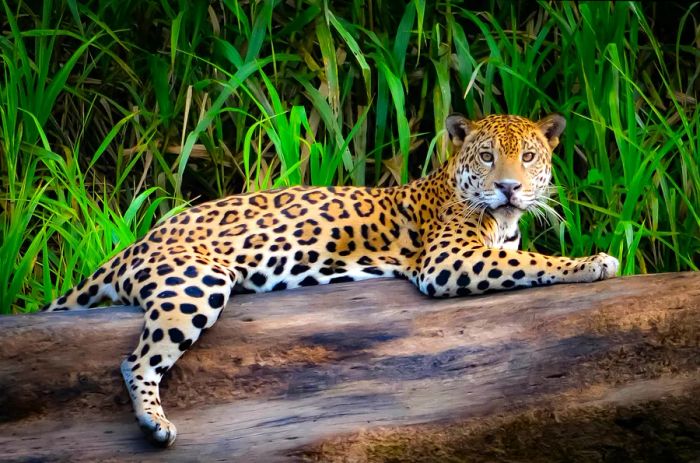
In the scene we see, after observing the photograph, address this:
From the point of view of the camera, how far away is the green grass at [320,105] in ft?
22.9

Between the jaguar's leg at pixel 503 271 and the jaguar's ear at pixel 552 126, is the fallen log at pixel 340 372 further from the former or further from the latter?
the jaguar's ear at pixel 552 126

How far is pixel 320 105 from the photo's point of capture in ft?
24.4

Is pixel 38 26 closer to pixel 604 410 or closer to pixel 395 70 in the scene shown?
pixel 395 70

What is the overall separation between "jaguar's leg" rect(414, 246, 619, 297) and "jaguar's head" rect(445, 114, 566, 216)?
0.32 meters

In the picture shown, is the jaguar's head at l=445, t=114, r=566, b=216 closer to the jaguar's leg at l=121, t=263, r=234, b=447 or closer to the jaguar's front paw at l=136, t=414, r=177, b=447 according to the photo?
the jaguar's leg at l=121, t=263, r=234, b=447

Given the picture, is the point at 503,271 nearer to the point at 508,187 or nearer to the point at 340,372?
the point at 508,187

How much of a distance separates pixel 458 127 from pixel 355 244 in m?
0.81

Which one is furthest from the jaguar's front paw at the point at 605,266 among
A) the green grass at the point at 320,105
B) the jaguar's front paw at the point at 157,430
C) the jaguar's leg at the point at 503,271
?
the jaguar's front paw at the point at 157,430

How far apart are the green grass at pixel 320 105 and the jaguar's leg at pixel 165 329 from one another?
1.40 meters

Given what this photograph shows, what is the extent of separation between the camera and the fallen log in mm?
5070

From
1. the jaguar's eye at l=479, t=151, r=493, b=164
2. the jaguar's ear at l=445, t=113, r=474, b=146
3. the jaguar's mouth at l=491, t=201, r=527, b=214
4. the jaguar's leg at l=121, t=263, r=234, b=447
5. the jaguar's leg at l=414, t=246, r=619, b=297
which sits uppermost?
the jaguar's ear at l=445, t=113, r=474, b=146

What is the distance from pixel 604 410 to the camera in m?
5.09

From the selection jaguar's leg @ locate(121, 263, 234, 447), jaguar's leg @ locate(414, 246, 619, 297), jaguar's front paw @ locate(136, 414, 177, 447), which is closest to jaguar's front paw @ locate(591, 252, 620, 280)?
jaguar's leg @ locate(414, 246, 619, 297)

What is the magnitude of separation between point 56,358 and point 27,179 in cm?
201
